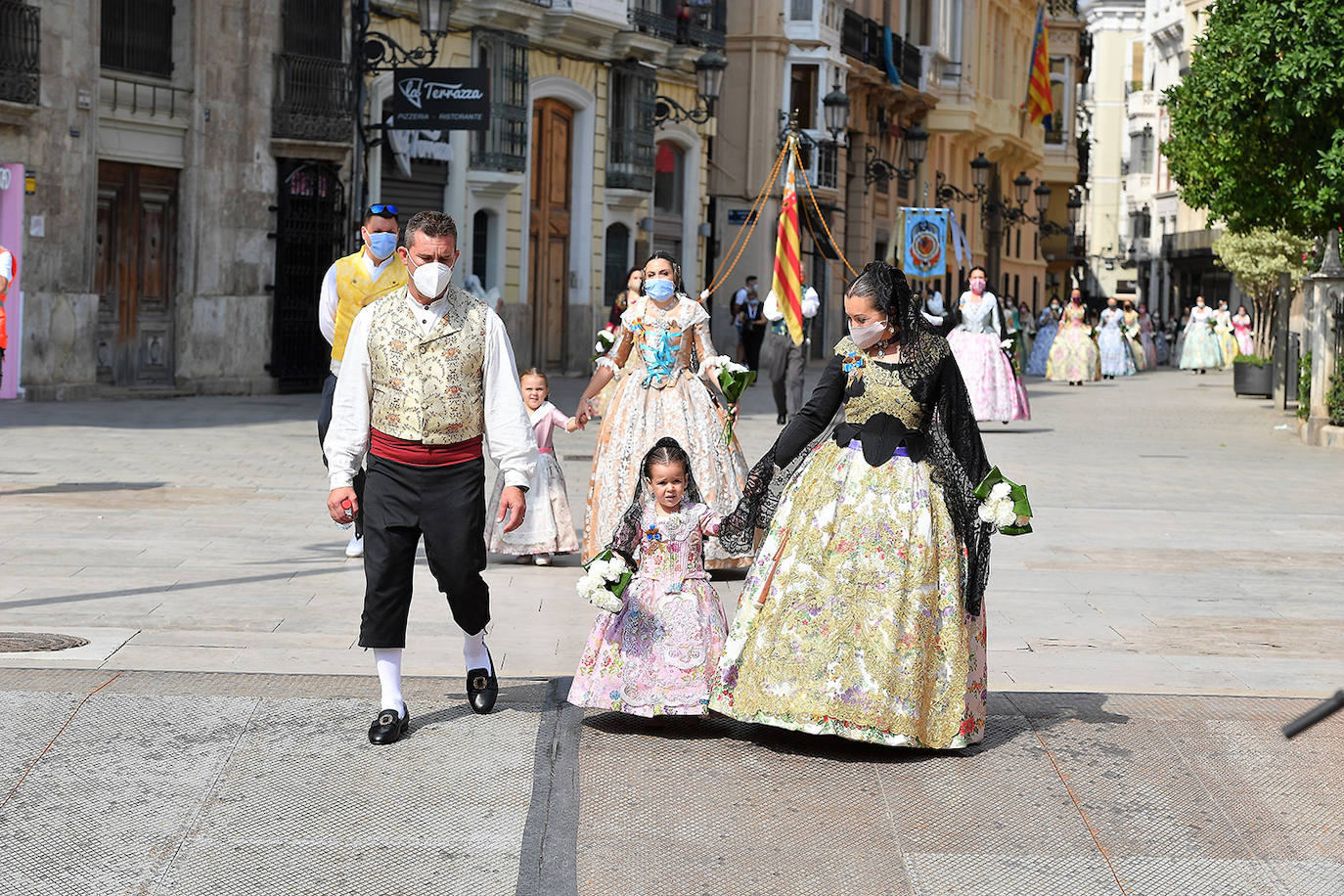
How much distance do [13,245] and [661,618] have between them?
16615 millimetres

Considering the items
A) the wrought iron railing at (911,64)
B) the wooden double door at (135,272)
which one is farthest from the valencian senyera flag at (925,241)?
the wrought iron railing at (911,64)

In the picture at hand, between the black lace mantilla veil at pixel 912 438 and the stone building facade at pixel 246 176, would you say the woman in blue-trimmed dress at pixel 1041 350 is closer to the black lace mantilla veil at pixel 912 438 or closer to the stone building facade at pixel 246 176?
the stone building facade at pixel 246 176

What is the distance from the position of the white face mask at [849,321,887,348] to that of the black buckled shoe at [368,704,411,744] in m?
1.88

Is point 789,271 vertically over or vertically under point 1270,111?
under

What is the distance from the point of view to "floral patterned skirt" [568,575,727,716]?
21.1ft

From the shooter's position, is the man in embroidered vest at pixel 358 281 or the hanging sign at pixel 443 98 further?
the hanging sign at pixel 443 98

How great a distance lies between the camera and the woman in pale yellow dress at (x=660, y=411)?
1027cm

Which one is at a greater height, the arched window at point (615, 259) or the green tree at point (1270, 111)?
the green tree at point (1270, 111)

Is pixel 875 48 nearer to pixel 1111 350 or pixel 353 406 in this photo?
pixel 1111 350

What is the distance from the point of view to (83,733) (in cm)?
605

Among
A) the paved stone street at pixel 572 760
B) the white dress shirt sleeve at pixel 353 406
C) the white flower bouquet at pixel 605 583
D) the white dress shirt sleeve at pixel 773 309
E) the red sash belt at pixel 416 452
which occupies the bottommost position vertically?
the paved stone street at pixel 572 760

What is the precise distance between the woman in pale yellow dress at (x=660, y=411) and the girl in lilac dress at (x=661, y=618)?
11.4ft

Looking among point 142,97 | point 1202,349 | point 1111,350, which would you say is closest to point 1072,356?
point 1111,350

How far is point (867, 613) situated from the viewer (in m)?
6.15
